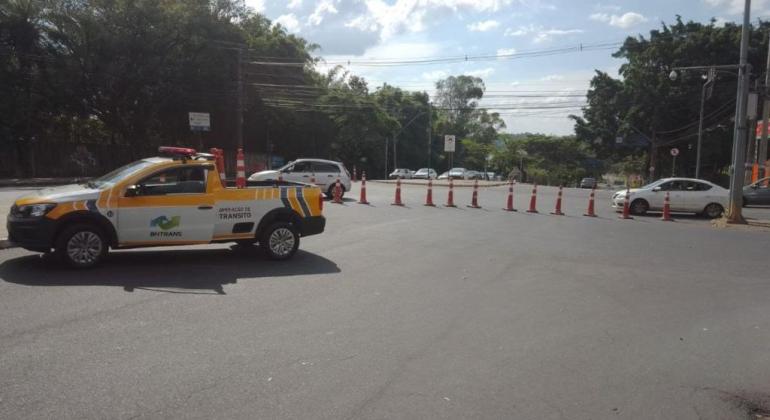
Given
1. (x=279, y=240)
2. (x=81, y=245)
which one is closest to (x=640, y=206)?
(x=279, y=240)

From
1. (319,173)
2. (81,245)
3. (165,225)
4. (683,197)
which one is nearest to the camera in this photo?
(81,245)

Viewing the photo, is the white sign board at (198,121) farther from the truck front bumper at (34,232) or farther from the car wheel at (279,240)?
the truck front bumper at (34,232)

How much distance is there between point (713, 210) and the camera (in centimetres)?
2106

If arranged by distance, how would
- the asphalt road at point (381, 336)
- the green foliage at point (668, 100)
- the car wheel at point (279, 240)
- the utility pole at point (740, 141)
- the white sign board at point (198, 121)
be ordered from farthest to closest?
the green foliage at point (668, 100) < the white sign board at point (198, 121) < the utility pole at point (740, 141) < the car wheel at point (279, 240) < the asphalt road at point (381, 336)

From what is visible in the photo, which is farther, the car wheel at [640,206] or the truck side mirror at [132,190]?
the car wheel at [640,206]

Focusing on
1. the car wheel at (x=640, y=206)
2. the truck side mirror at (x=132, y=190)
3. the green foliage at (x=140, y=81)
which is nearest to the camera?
the truck side mirror at (x=132, y=190)

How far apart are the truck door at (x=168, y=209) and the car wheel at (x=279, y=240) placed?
36.5 inches

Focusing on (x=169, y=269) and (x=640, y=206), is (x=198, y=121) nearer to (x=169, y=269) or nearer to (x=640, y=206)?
(x=640, y=206)

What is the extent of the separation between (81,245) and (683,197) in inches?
777

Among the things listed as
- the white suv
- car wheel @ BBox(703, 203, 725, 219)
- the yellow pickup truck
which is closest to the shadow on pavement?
the yellow pickup truck

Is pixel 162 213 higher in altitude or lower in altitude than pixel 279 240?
higher

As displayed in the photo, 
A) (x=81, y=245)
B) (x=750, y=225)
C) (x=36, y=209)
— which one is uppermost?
(x=36, y=209)

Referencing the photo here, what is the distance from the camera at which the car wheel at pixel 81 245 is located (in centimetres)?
827

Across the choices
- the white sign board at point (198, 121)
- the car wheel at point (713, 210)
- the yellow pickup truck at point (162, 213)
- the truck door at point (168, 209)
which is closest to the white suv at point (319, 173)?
the white sign board at point (198, 121)
